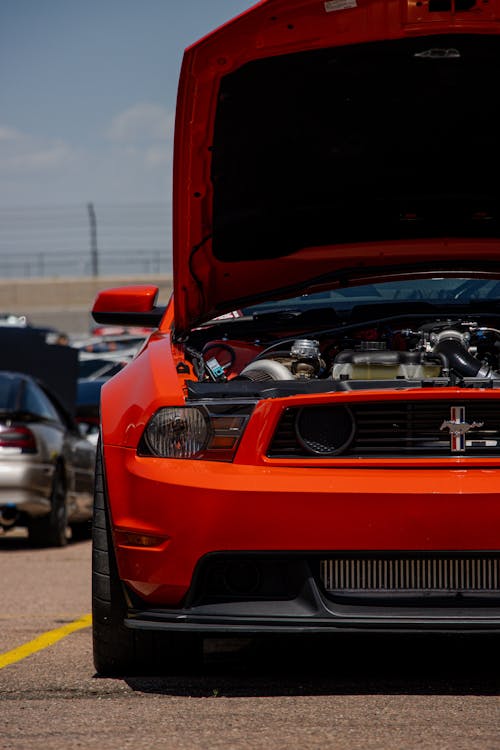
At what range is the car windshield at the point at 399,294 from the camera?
19.8ft

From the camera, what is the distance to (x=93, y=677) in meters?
4.90

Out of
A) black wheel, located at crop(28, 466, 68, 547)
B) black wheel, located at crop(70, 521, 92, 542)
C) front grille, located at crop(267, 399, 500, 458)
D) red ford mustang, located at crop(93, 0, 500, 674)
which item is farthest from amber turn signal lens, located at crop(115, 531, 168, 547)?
black wheel, located at crop(70, 521, 92, 542)

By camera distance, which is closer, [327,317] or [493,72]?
[493,72]

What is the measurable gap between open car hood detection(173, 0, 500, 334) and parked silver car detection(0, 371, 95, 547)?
5673 millimetres

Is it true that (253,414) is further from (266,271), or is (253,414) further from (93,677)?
(266,271)

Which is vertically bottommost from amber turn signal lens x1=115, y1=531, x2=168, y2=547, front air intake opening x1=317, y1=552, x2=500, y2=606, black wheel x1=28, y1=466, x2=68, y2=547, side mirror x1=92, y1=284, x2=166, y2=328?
black wheel x1=28, y1=466, x2=68, y2=547

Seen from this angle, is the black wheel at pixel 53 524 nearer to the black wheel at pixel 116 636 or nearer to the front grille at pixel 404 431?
the black wheel at pixel 116 636

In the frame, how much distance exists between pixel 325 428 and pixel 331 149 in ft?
5.44

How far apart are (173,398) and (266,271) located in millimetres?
1574

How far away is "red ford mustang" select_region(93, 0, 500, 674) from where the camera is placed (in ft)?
14.4

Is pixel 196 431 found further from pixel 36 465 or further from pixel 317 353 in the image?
pixel 36 465

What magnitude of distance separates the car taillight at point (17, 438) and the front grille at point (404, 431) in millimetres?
7218

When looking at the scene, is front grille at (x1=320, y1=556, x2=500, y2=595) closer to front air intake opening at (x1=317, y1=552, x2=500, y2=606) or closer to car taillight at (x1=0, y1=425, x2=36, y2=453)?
front air intake opening at (x1=317, y1=552, x2=500, y2=606)

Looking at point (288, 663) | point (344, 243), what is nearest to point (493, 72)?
point (344, 243)
